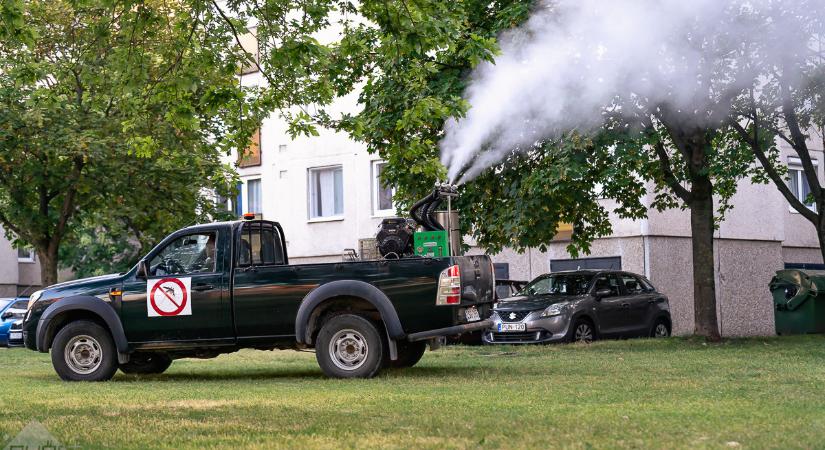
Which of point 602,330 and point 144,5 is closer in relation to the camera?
point 144,5

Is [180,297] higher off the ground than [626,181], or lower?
lower

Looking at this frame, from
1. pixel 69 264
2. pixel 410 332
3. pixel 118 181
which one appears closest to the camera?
pixel 410 332

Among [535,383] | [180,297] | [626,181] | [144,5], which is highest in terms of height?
[144,5]

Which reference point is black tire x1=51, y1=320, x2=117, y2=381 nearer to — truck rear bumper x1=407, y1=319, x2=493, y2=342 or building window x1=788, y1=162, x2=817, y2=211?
truck rear bumper x1=407, y1=319, x2=493, y2=342

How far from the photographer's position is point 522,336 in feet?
75.9

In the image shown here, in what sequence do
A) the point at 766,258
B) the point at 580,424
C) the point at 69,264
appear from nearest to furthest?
the point at 580,424, the point at 766,258, the point at 69,264

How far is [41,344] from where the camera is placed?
16.1 metres

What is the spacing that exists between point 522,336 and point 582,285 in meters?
1.76

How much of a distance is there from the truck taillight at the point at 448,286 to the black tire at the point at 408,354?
181 centimetres

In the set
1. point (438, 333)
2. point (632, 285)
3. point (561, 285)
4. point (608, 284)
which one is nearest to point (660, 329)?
point (632, 285)

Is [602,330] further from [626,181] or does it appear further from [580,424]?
[580,424]

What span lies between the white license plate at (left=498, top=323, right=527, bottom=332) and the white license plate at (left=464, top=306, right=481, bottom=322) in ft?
24.7

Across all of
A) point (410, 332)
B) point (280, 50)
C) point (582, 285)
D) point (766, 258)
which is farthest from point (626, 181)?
point (766, 258)

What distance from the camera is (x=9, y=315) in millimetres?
Answer: 31047
